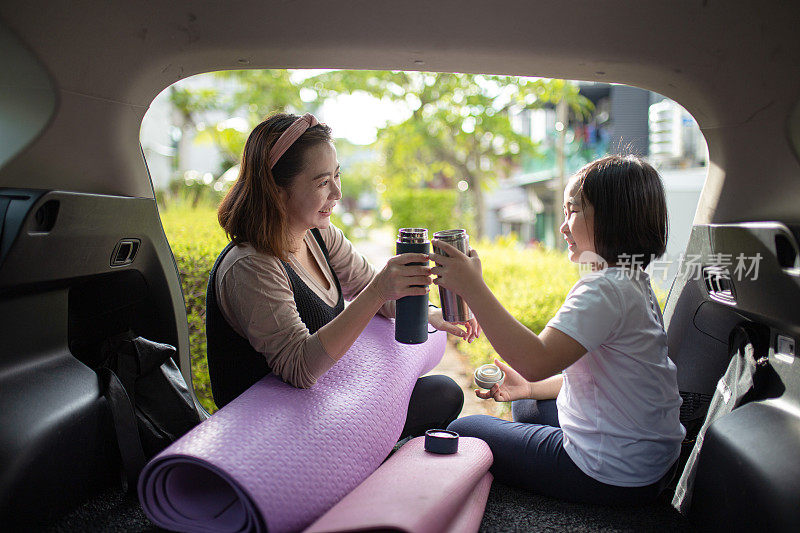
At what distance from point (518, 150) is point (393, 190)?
2426mm

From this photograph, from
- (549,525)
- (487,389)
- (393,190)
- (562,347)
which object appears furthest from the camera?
(393,190)

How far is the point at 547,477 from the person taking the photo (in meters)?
1.87

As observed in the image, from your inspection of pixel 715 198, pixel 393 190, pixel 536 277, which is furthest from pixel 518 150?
pixel 715 198

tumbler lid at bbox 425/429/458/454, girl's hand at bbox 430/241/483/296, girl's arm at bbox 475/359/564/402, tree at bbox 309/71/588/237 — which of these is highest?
tree at bbox 309/71/588/237

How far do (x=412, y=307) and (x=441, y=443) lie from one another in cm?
46

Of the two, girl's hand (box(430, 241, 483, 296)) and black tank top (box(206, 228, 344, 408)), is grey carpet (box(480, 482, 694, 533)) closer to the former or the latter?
girl's hand (box(430, 241, 483, 296))

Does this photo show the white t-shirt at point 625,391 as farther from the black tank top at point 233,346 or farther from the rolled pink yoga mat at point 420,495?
the black tank top at point 233,346

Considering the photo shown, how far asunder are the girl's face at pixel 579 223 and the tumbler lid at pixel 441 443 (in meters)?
0.71

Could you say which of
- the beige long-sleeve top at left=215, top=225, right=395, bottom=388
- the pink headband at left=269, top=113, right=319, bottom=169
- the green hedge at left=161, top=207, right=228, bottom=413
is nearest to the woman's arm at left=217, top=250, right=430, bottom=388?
the beige long-sleeve top at left=215, top=225, right=395, bottom=388

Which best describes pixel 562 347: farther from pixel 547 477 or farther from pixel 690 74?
pixel 690 74

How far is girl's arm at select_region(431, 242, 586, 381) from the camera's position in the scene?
161 centimetres

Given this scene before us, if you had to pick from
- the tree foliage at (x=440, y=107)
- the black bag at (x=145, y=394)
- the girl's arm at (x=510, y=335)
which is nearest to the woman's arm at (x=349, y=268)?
the girl's arm at (x=510, y=335)

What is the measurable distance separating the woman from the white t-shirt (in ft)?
1.57

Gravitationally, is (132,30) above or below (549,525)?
above
